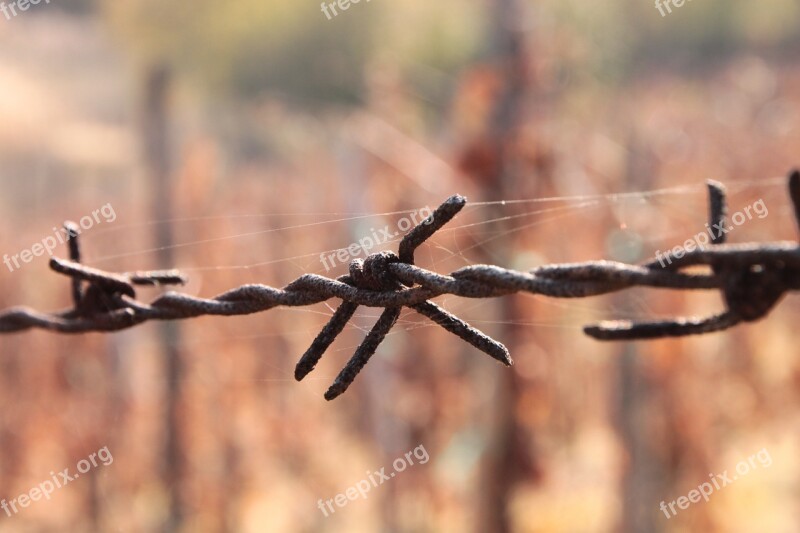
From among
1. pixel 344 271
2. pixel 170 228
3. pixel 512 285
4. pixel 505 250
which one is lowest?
pixel 512 285

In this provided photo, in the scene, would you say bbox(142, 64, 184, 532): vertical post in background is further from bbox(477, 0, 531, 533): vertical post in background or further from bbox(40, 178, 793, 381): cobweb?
bbox(477, 0, 531, 533): vertical post in background

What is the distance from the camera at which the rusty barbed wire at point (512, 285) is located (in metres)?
0.76

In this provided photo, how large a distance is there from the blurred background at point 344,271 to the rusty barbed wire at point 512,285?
1.22 meters

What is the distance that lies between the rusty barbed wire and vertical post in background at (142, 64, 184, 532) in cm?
315

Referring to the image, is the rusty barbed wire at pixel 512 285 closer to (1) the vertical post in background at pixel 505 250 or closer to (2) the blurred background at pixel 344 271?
(2) the blurred background at pixel 344 271

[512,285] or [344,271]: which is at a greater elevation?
→ [344,271]

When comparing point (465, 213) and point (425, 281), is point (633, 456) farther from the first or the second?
point (425, 281)

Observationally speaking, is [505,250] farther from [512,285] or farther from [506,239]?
[512,285]

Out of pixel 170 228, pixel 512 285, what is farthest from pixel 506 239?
pixel 512 285

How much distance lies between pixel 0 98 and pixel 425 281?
3.82 m

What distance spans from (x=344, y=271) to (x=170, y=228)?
89cm

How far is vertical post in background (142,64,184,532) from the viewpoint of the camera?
158 inches

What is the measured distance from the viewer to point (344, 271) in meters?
3.62

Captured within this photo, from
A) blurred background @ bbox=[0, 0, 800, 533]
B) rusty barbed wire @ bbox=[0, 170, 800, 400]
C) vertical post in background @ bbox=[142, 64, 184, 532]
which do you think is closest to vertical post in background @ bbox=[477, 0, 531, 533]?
blurred background @ bbox=[0, 0, 800, 533]
